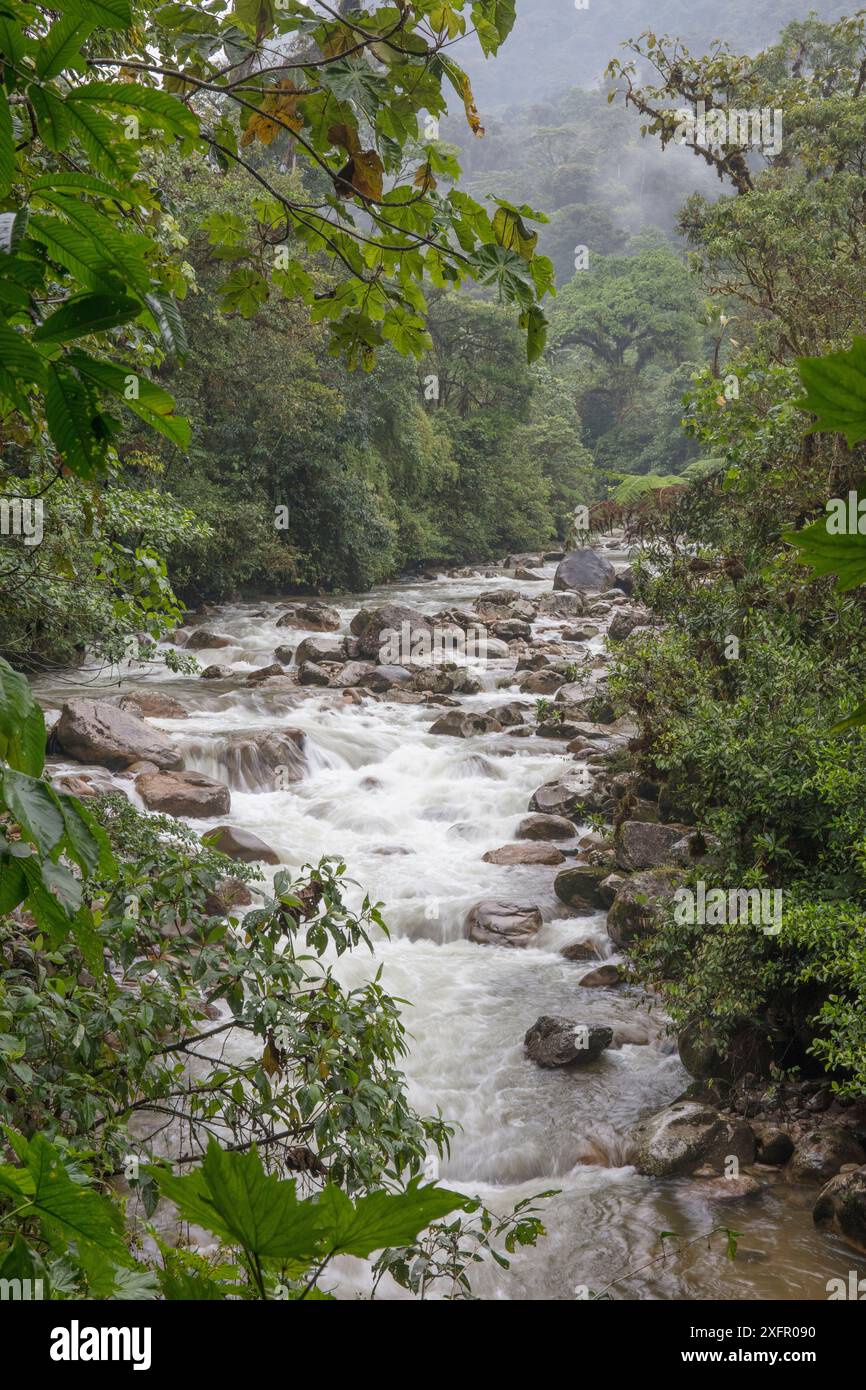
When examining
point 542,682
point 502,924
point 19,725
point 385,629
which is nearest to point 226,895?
point 502,924

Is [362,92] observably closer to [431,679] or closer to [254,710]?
[254,710]

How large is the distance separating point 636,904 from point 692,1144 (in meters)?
2.37

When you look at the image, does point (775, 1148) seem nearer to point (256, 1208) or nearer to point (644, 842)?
point (644, 842)

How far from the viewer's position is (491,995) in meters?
→ 7.39

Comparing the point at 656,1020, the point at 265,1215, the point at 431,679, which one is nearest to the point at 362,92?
the point at 265,1215

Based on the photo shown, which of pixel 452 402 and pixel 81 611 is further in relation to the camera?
pixel 452 402

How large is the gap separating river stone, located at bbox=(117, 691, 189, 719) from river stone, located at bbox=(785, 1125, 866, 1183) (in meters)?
9.54

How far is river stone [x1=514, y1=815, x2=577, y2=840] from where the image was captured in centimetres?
1018

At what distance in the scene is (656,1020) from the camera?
693 cm

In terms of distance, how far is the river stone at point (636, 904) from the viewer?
24.6 ft

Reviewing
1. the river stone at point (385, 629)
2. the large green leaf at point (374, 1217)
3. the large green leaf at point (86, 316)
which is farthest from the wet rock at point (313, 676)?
the large green leaf at point (374, 1217)

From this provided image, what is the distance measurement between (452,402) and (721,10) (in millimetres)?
85930

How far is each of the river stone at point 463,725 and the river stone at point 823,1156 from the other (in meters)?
8.27

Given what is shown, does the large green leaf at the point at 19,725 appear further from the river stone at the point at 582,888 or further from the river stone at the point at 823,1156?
the river stone at the point at 582,888
